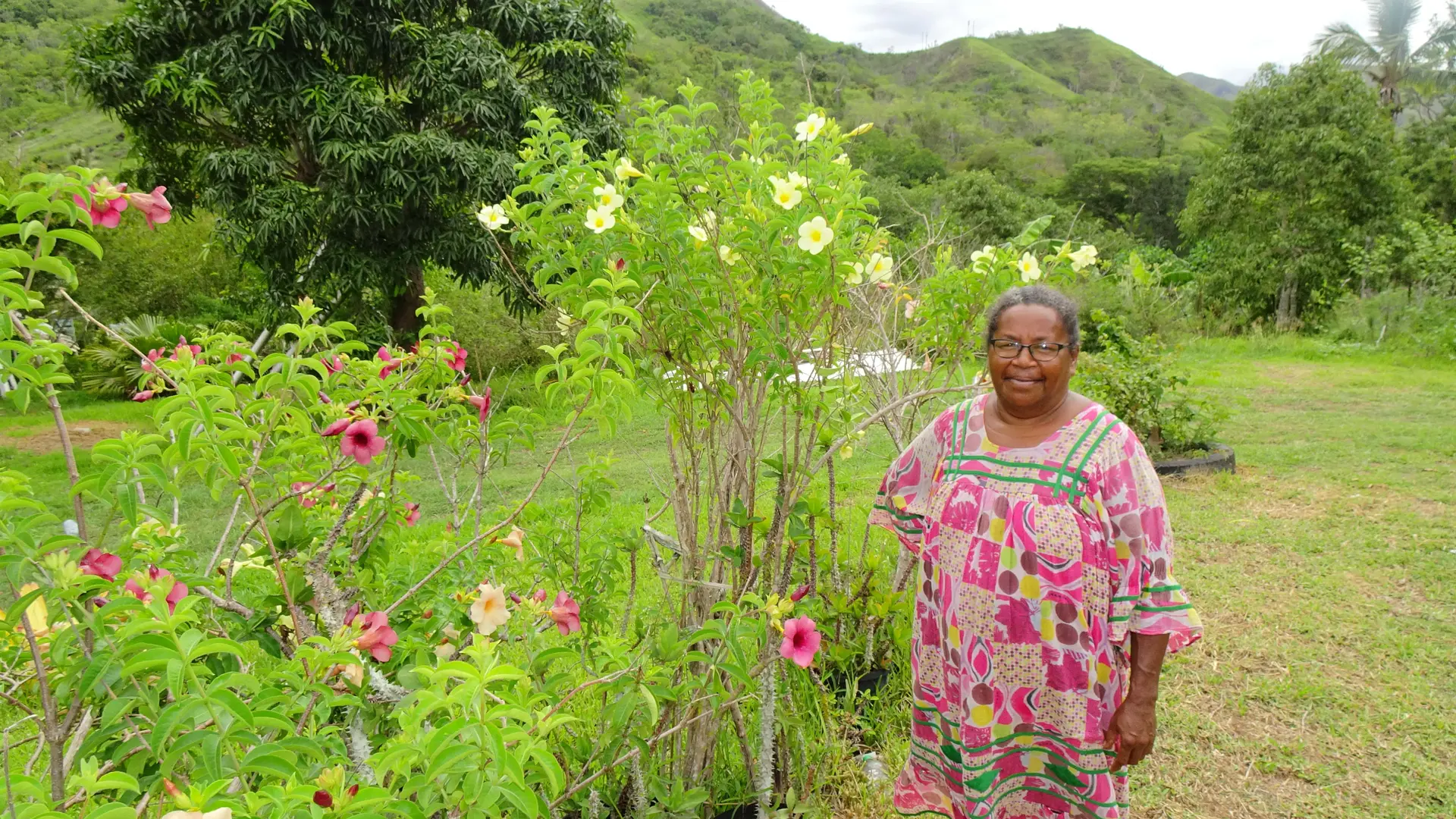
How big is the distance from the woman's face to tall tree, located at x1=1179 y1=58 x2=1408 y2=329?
12.9 meters

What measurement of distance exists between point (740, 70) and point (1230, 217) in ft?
45.8

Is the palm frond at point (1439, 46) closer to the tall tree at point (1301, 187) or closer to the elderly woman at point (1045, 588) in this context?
the tall tree at point (1301, 187)

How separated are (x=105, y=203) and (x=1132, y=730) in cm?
189

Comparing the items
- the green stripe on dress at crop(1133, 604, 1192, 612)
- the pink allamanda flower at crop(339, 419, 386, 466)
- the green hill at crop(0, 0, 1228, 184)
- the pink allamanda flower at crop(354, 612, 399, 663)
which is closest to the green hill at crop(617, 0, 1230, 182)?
the green hill at crop(0, 0, 1228, 184)

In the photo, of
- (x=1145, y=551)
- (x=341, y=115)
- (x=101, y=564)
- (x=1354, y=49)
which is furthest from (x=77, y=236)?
(x=1354, y=49)

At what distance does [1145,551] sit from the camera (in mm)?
1515

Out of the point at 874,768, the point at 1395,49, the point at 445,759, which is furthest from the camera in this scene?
the point at 1395,49

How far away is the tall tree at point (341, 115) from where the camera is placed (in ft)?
23.0

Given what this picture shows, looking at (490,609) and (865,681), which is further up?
(490,609)

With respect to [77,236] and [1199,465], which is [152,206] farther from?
[1199,465]

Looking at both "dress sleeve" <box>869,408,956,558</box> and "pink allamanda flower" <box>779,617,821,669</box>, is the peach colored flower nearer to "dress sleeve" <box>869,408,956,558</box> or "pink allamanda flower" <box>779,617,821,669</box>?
"pink allamanda flower" <box>779,617,821,669</box>

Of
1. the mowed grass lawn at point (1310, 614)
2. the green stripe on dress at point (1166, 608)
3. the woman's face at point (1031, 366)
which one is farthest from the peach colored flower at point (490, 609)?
the green stripe on dress at point (1166, 608)

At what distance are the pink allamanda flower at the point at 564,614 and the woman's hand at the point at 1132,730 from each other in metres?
1.04

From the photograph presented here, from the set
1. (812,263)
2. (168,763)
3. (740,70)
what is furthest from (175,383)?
(740,70)
